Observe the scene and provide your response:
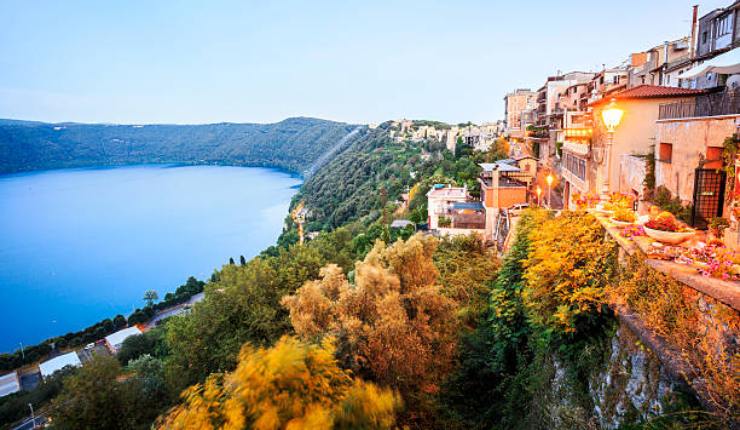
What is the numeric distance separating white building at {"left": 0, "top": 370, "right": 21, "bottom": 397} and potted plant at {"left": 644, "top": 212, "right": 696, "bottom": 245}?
3855cm

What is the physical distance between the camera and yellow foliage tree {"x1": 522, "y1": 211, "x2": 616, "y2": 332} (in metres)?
5.96

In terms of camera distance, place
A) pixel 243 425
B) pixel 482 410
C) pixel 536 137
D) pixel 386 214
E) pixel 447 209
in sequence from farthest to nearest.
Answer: pixel 386 214
pixel 536 137
pixel 447 209
pixel 482 410
pixel 243 425

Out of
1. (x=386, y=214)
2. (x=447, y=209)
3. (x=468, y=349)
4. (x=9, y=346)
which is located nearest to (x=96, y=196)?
(x=9, y=346)

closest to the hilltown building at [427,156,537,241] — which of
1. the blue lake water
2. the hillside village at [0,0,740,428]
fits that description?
the hillside village at [0,0,740,428]

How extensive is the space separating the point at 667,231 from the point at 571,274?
4.73ft

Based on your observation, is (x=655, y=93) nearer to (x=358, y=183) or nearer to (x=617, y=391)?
(x=617, y=391)

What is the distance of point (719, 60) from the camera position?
35.7 ft

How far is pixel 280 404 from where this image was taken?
3.90 m

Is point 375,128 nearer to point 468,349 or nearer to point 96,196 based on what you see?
point 96,196

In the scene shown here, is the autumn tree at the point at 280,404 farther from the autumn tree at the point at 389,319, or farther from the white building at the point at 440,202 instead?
the white building at the point at 440,202

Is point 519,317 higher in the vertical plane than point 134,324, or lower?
higher

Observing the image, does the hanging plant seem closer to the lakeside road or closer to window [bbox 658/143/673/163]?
window [bbox 658/143/673/163]

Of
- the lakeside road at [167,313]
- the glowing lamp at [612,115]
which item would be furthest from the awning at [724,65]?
the lakeside road at [167,313]

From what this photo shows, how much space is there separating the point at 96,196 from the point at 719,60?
5886 inches
